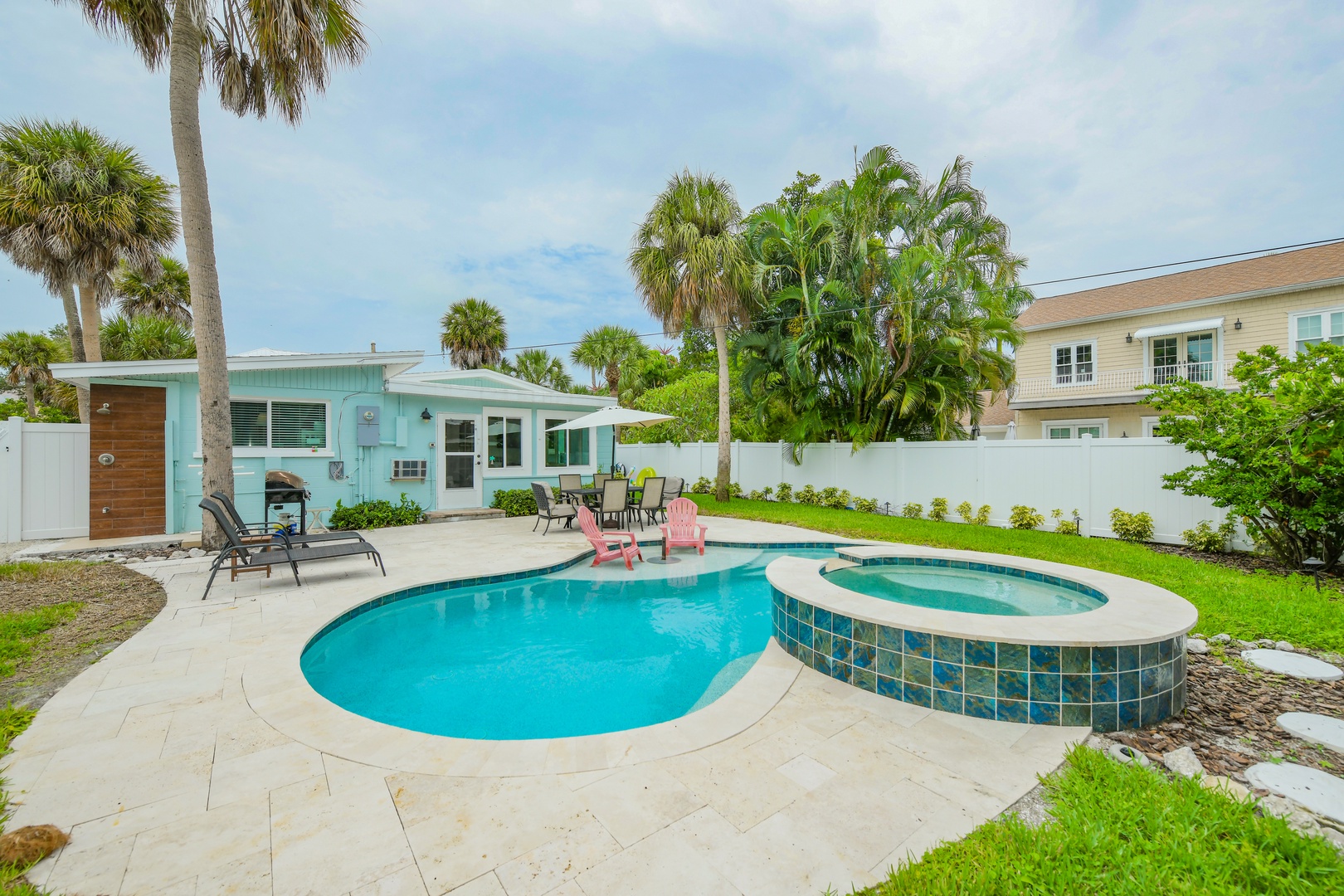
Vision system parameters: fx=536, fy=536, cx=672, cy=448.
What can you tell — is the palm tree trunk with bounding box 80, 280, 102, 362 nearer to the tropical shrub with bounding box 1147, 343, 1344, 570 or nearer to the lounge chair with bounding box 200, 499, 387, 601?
the lounge chair with bounding box 200, 499, 387, 601

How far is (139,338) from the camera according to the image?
17.5m

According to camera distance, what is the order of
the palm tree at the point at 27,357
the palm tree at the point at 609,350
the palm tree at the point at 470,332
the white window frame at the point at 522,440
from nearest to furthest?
the white window frame at the point at 522,440 → the palm tree at the point at 27,357 → the palm tree at the point at 470,332 → the palm tree at the point at 609,350

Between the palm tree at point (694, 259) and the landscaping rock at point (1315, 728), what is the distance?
37.3 feet

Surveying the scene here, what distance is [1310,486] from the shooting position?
5.98 meters

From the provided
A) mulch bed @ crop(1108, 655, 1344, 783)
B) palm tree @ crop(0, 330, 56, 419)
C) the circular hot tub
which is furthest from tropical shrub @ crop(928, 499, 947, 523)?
palm tree @ crop(0, 330, 56, 419)

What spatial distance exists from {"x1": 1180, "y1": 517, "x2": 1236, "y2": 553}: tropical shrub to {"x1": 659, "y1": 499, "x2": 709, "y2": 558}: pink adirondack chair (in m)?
7.55

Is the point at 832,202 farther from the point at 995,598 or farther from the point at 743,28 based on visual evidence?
the point at 995,598

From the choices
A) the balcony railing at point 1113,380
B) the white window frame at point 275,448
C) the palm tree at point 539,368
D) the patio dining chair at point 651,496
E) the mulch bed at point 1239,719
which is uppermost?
the palm tree at point 539,368

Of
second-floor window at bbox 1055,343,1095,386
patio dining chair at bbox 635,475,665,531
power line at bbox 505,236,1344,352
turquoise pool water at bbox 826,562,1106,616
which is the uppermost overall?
power line at bbox 505,236,1344,352

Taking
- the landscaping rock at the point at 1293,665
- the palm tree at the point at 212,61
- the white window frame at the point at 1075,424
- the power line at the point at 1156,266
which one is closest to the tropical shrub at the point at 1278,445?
the landscaping rock at the point at 1293,665

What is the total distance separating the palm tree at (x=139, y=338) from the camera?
1742 cm

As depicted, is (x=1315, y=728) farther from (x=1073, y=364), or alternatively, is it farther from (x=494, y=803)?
(x=1073, y=364)

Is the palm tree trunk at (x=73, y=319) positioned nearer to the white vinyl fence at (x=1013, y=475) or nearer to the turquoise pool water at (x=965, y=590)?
the turquoise pool water at (x=965, y=590)

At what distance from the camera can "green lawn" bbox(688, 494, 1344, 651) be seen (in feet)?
15.5
